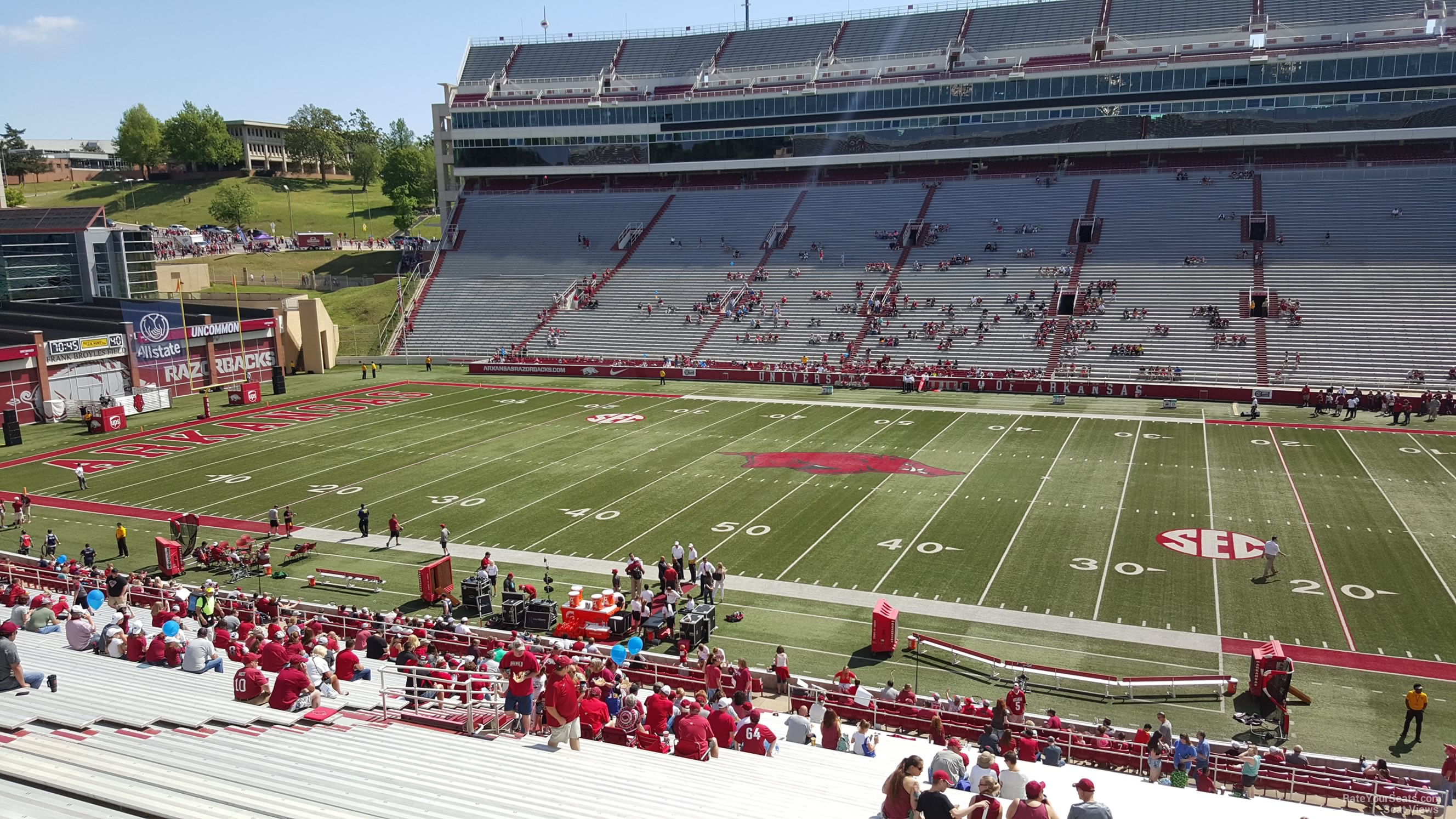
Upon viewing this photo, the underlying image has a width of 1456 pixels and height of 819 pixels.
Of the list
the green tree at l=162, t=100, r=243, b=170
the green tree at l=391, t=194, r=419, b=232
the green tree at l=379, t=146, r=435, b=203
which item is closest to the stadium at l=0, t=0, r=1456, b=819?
the green tree at l=391, t=194, r=419, b=232

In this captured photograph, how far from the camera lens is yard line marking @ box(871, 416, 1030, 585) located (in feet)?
73.5

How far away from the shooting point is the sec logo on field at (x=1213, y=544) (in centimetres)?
2280

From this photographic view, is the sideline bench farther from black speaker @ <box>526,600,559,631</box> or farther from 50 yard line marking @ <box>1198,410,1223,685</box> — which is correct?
50 yard line marking @ <box>1198,410,1223,685</box>

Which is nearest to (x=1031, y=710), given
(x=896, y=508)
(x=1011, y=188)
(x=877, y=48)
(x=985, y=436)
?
(x=896, y=508)

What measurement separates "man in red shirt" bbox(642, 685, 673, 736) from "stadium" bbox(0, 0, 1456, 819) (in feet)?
0.18

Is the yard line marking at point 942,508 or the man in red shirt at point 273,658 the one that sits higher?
the man in red shirt at point 273,658

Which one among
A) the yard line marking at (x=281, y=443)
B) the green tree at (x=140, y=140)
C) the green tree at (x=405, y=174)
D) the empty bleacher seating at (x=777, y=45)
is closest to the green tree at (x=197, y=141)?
the green tree at (x=140, y=140)

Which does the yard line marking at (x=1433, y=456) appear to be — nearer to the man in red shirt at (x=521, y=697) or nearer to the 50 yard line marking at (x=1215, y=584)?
the 50 yard line marking at (x=1215, y=584)

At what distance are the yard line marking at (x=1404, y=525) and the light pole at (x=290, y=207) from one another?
102 meters

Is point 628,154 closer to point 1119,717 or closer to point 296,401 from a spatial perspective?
point 296,401

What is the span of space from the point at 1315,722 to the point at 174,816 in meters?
15.7

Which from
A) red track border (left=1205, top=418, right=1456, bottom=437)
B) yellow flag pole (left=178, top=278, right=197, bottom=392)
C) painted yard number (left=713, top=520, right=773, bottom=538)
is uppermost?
yellow flag pole (left=178, top=278, right=197, bottom=392)

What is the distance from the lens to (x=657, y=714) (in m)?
11.3

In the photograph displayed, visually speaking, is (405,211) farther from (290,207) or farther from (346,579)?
(346,579)
